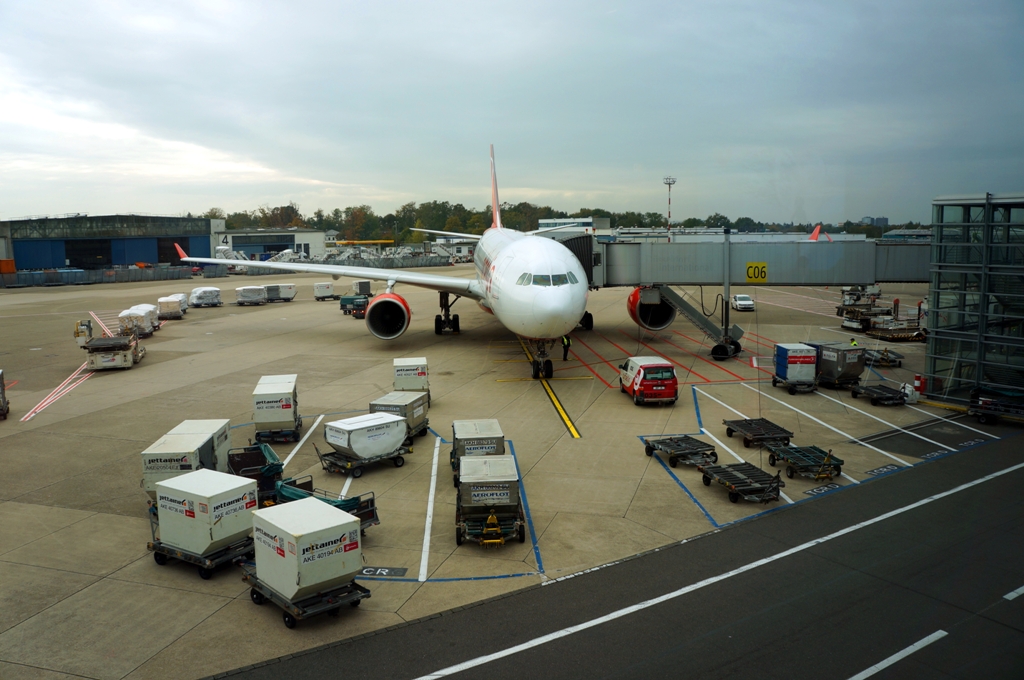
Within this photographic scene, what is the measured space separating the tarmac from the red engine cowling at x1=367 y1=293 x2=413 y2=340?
103cm

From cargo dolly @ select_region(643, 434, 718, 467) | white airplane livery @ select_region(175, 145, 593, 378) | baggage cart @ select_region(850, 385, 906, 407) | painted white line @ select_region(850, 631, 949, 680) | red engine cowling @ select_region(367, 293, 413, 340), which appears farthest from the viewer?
red engine cowling @ select_region(367, 293, 413, 340)

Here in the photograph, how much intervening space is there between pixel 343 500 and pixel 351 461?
13.0ft

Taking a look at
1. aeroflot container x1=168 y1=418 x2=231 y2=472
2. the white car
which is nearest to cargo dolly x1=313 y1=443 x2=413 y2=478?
aeroflot container x1=168 y1=418 x2=231 y2=472

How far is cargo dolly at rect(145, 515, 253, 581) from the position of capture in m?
12.8

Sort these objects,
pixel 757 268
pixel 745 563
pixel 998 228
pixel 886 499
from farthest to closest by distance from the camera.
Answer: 1. pixel 757 268
2. pixel 998 228
3. pixel 886 499
4. pixel 745 563

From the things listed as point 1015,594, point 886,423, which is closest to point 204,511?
point 1015,594

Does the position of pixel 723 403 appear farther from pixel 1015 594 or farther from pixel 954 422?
pixel 1015 594

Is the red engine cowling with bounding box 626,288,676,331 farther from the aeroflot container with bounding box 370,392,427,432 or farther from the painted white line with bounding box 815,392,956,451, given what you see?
the aeroflot container with bounding box 370,392,427,432

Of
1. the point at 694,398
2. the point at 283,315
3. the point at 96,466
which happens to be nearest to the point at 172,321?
the point at 283,315

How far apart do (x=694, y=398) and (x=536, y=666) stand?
17599 millimetres

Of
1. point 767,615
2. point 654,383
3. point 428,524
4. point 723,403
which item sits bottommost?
point 767,615

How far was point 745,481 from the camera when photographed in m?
16.6

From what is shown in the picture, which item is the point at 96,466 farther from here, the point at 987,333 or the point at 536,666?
the point at 987,333

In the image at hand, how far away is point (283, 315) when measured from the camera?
175ft
